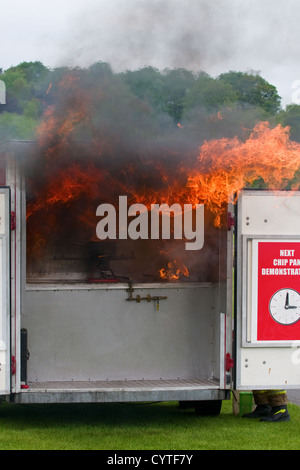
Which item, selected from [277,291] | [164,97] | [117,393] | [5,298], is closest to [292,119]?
[164,97]

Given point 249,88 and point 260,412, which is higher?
point 249,88

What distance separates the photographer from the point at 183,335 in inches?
309

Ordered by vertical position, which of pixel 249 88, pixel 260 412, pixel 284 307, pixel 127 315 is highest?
pixel 249 88

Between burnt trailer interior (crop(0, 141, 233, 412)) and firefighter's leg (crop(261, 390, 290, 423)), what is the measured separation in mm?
648

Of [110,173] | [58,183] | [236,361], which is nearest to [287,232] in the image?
[236,361]

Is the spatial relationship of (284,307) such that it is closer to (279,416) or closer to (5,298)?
(279,416)

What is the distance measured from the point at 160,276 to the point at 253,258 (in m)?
1.46

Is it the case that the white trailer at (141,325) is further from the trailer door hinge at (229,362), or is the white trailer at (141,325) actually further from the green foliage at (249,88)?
the green foliage at (249,88)

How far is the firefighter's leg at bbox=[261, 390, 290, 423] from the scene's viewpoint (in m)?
7.58

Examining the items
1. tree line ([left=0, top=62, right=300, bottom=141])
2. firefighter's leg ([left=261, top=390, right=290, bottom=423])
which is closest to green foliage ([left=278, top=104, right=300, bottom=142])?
tree line ([left=0, top=62, right=300, bottom=141])

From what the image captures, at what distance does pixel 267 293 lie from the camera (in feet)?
22.7

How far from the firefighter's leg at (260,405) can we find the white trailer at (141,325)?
424mm

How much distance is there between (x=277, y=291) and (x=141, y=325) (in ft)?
5.33

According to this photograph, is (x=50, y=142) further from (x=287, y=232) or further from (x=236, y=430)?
(x=236, y=430)
